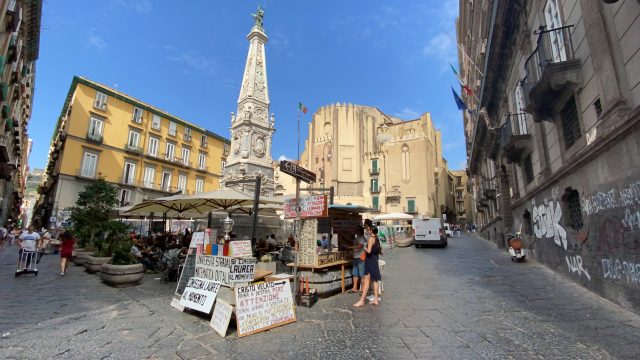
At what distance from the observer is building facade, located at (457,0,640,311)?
496 centimetres

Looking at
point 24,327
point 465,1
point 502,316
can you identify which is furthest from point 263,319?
point 465,1

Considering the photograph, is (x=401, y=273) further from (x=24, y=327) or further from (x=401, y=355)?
(x=24, y=327)

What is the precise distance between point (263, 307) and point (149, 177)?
110 ft

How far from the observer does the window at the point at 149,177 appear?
108 feet

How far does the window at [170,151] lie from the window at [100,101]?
7258mm

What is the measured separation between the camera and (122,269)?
7391 millimetres

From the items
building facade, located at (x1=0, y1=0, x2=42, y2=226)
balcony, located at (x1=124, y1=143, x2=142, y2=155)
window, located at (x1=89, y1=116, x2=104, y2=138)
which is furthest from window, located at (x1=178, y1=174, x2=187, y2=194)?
building facade, located at (x1=0, y1=0, x2=42, y2=226)

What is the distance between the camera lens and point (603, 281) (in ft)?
19.1

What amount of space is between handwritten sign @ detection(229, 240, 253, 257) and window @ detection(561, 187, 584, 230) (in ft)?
24.7

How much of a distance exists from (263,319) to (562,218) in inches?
310

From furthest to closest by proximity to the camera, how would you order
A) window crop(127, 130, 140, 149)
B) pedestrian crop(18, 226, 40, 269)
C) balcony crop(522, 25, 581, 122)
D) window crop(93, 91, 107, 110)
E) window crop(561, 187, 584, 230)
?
window crop(127, 130, 140, 149)
window crop(93, 91, 107, 110)
pedestrian crop(18, 226, 40, 269)
window crop(561, 187, 584, 230)
balcony crop(522, 25, 581, 122)

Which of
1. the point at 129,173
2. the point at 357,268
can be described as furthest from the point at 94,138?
the point at 357,268

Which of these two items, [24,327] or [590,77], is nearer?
[24,327]

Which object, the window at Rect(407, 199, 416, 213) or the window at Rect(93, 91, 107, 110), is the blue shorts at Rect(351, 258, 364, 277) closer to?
the window at Rect(93, 91, 107, 110)
